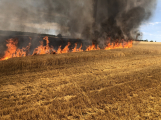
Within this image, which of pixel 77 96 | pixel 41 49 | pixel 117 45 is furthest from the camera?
pixel 117 45

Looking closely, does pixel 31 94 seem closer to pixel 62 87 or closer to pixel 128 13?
pixel 62 87

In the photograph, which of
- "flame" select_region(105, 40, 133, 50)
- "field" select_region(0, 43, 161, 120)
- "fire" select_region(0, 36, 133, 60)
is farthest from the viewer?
"flame" select_region(105, 40, 133, 50)

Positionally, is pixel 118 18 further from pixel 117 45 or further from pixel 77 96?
pixel 77 96

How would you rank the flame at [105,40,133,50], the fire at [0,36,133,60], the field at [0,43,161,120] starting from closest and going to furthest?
1. the field at [0,43,161,120]
2. the fire at [0,36,133,60]
3. the flame at [105,40,133,50]

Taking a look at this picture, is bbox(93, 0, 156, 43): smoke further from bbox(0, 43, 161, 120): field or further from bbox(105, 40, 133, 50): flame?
bbox(0, 43, 161, 120): field

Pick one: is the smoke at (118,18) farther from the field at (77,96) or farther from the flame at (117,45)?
the field at (77,96)

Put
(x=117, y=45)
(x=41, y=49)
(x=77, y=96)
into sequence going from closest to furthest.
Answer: (x=77, y=96) → (x=41, y=49) → (x=117, y=45)

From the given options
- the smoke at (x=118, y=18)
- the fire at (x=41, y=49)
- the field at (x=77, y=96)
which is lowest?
the field at (x=77, y=96)

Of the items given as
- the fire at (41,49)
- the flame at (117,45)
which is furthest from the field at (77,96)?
the flame at (117,45)

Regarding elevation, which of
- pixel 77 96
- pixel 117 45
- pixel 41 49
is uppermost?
pixel 117 45

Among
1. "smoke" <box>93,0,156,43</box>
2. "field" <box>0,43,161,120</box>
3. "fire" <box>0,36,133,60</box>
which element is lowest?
"field" <box>0,43,161,120</box>

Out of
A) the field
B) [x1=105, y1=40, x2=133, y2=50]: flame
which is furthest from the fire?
the field

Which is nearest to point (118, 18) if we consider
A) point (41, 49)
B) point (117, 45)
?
point (117, 45)

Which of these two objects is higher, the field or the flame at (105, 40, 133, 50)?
the flame at (105, 40, 133, 50)
